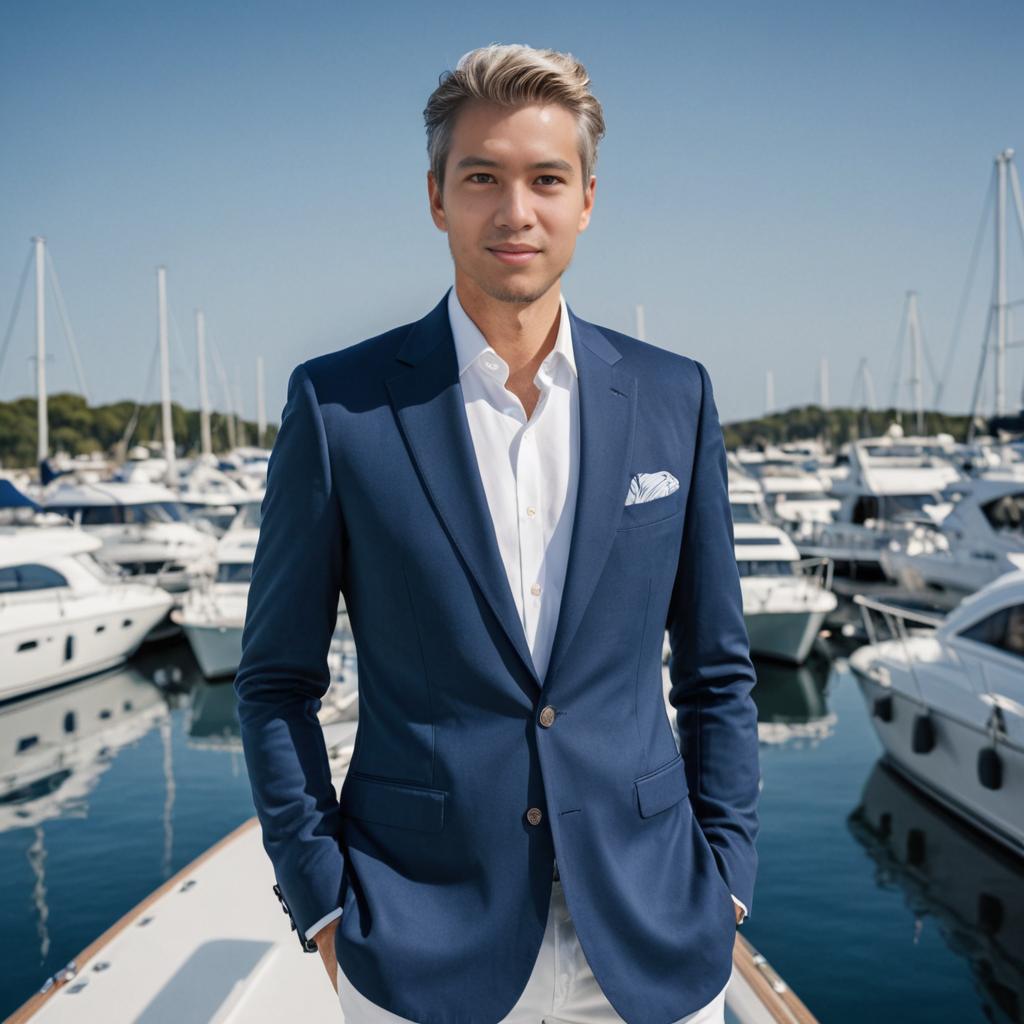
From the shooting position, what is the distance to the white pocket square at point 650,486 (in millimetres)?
1606

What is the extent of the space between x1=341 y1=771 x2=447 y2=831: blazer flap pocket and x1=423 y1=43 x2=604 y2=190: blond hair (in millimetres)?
973

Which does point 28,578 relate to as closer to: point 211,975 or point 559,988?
point 211,975

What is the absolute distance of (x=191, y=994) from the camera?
3.25 metres

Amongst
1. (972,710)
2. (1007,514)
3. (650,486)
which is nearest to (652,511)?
(650,486)

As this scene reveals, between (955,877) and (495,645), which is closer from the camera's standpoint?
(495,645)

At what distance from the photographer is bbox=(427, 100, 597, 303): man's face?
5.15 feet

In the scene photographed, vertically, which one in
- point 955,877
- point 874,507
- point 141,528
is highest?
point 141,528

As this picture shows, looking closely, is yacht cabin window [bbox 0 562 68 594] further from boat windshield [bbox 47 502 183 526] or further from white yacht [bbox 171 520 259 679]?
boat windshield [bbox 47 502 183 526]

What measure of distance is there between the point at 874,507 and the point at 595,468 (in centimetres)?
2301

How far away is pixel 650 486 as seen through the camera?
5.33ft

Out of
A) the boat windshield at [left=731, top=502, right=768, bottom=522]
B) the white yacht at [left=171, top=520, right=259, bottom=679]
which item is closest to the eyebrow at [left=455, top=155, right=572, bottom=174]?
the white yacht at [left=171, top=520, right=259, bottom=679]

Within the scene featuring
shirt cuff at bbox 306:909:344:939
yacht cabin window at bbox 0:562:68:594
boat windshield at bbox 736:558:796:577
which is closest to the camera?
shirt cuff at bbox 306:909:344:939

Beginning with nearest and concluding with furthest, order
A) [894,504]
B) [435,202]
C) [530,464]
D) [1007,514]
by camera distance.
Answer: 1. [530,464]
2. [435,202]
3. [1007,514]
4. [894,504]

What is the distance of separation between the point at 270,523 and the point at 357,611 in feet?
0.64
